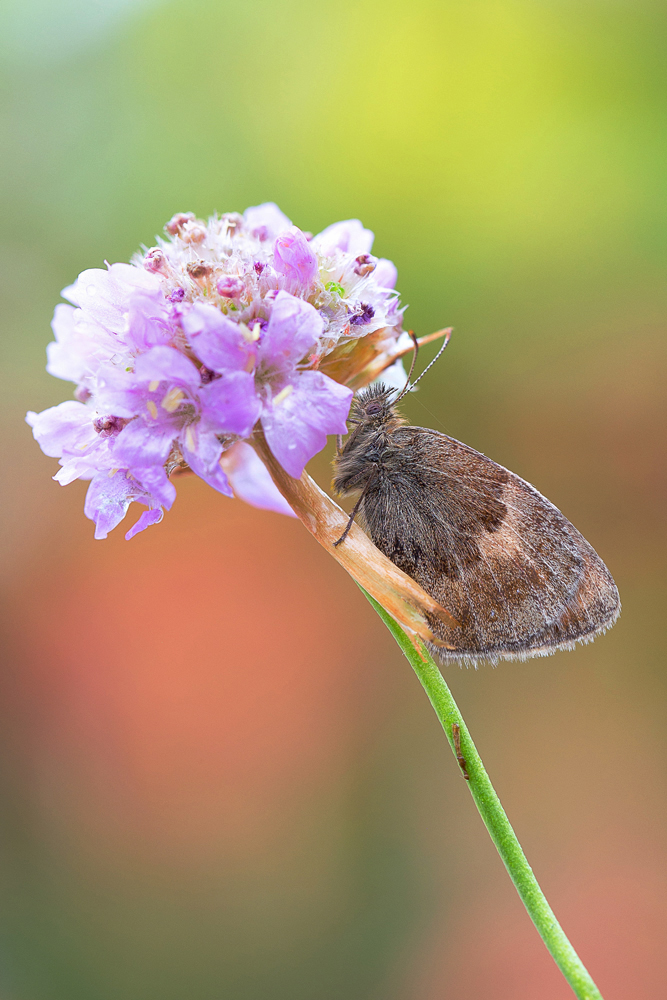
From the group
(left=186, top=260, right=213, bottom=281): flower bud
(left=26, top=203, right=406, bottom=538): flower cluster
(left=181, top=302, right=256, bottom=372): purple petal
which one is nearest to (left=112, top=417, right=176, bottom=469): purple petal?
(left=26, top=203, right=406, bottom=538): flower cluster

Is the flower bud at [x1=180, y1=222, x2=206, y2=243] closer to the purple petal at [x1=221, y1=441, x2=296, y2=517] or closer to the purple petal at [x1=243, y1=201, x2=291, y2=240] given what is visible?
the purple petal at [x1=243, y1=201, x2=291, y2=240]

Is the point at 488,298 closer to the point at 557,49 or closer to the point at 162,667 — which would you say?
the point at 557,49

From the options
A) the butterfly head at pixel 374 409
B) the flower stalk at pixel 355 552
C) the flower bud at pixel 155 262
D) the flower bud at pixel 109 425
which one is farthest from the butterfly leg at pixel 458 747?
the flower bud at pixel 155 262

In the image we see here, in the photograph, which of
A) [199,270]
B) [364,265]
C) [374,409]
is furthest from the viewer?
[374,409]

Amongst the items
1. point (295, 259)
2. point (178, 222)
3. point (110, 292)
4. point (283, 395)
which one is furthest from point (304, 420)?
point (178, 222)

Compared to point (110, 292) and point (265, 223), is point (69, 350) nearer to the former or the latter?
point (110, 292)

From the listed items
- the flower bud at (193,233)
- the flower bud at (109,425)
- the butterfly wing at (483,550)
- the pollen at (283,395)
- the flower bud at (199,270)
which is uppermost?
the flower bud at (193,233)

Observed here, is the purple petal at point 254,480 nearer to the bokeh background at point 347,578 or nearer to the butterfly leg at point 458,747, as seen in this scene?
the butterfly leg at point 458,747

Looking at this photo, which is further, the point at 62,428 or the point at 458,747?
the point at 62,428
